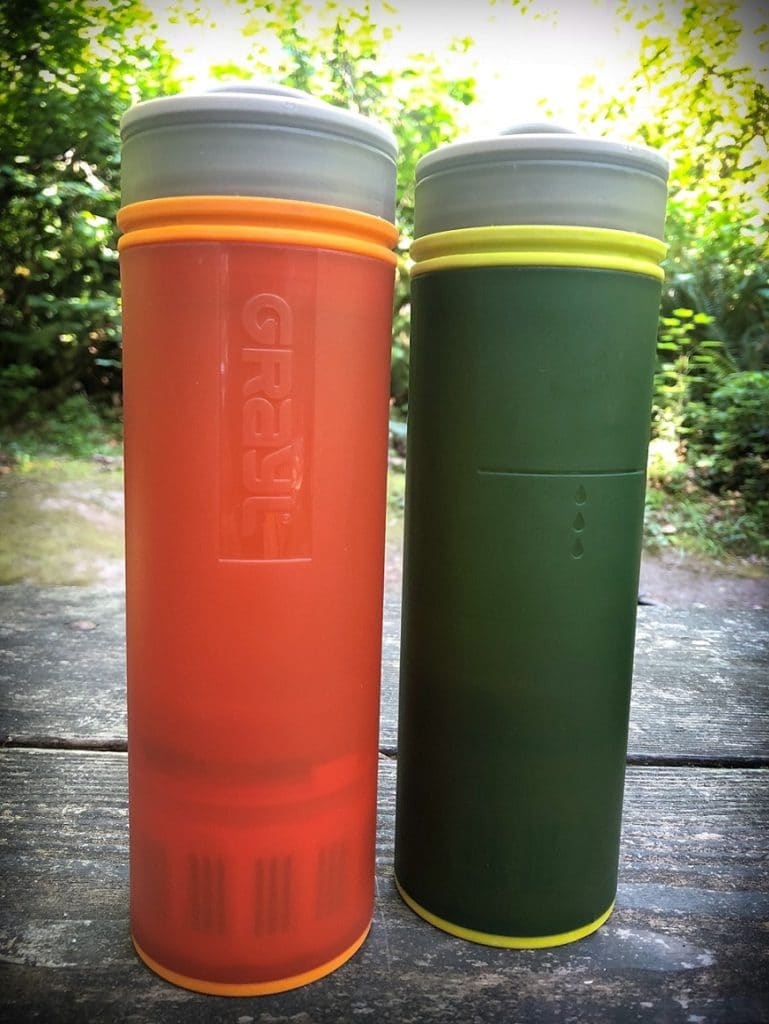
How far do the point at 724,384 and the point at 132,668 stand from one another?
4.92 metres

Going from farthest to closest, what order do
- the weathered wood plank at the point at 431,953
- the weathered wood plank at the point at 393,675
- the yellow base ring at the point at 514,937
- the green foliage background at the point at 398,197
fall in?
the green foliage background at the point at 398,197, the weathered wood plank at the point at 393,675, the yellow base ring at the point at 514,937, the weathered wood plank at the point at 431,953

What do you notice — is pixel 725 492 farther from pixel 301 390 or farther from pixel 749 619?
pixel 301 390

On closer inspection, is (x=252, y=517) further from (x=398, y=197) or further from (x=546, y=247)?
(x=398, y=197)

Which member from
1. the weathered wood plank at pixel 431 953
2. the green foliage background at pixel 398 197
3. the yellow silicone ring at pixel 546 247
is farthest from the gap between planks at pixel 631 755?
the green foliage background at pixel 398 197

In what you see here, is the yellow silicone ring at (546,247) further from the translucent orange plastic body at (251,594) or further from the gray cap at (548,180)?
the translucent orange plastic body at (251,594)

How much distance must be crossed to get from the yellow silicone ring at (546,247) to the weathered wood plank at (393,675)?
1317 millimetres

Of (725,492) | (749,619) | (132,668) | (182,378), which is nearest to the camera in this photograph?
(182,378)

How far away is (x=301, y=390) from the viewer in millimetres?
1224

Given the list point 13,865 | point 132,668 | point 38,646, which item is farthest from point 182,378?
point 38,646

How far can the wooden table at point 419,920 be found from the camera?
1290 mm

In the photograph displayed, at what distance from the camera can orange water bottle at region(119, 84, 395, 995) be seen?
1182mm

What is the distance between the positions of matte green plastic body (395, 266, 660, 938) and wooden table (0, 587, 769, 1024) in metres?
0.11

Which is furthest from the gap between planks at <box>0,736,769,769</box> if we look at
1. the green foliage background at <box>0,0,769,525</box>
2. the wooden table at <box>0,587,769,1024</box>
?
the green foliage background at <box>0,0,769,525</box>

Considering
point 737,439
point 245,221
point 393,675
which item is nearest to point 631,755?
point 393,675
